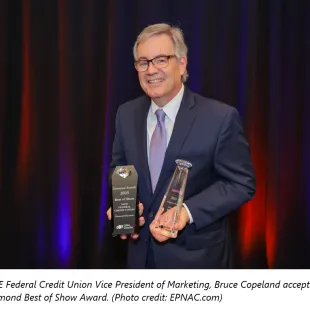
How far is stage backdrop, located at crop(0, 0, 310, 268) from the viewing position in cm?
279

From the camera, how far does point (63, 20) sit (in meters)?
2.84

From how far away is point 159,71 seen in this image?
1.73m

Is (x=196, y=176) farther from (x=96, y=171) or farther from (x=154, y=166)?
(x=96, y=171)

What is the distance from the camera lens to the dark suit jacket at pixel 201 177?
1714 millimetres

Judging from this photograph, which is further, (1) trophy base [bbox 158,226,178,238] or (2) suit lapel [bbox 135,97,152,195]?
(2) suit lapel [bbox 135,97,152,195]

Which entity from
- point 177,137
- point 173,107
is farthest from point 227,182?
point 173,107

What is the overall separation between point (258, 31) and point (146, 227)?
5.10 feet

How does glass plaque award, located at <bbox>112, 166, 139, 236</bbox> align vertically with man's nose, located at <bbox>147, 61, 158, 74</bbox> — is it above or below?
below

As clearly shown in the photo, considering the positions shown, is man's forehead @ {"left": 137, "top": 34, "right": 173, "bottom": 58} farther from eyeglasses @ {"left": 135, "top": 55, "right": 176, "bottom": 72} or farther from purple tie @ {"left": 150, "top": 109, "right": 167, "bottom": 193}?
purple tie @ {"left": 150, "top": 109, "right": 167, "bottom": 193}

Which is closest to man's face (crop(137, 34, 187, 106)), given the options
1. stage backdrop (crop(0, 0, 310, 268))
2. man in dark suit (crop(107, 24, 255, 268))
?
man in dark suit (crop(107, 24, 255, 268))

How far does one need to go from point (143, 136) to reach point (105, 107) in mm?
1129

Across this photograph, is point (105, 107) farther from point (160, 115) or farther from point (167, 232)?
point (167, 232)

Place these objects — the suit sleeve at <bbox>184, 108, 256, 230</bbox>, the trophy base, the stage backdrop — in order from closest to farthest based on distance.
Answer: the trophy base, the suit sleeve at <bbox>184, 108, 256, 230</bbox>, the stage backdrop
